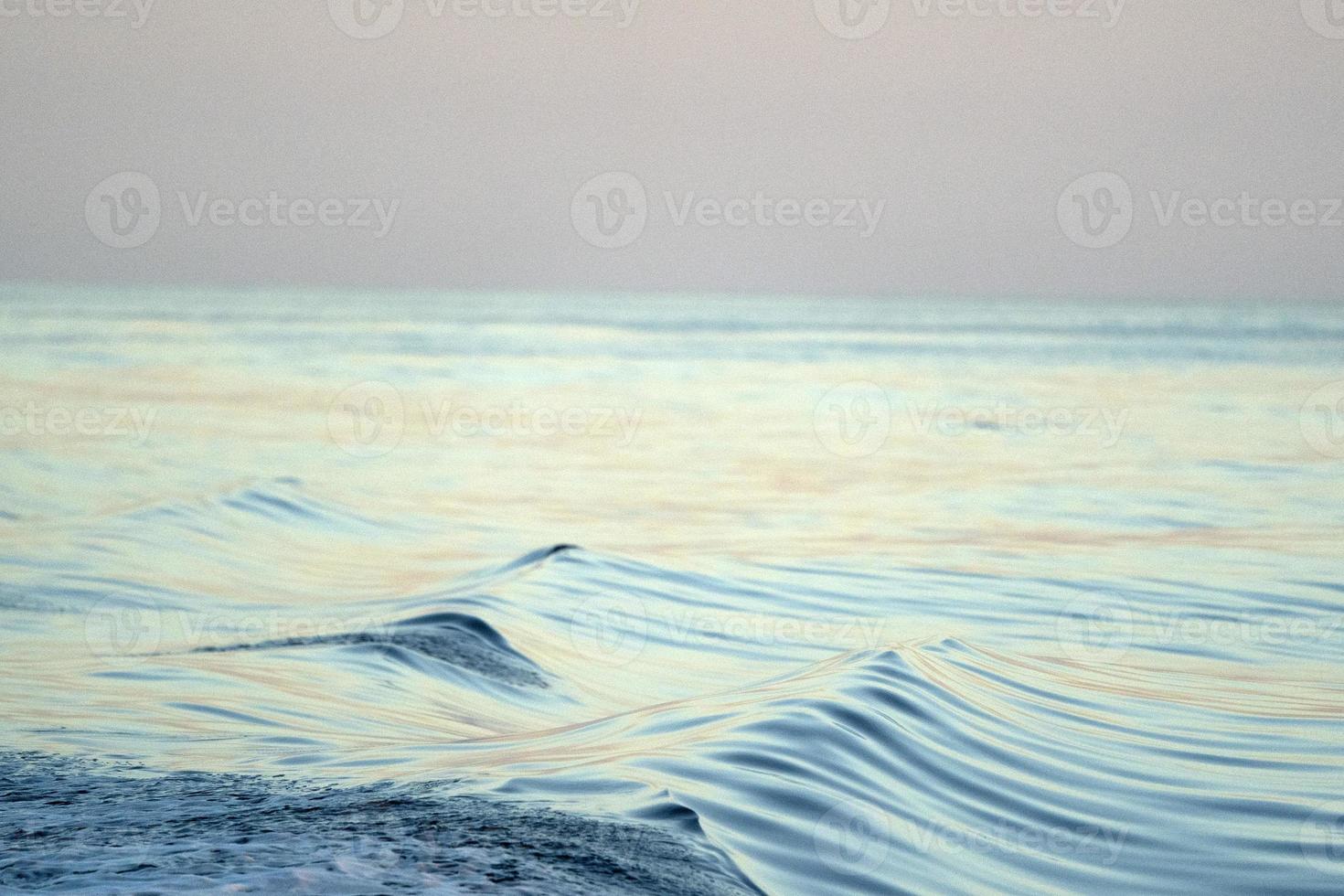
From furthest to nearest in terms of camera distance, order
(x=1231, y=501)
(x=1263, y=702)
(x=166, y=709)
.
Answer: (x=1231, y=501)
(x=1263, y=702)
(x=166, y=709)

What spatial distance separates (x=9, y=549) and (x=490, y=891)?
6.93 meters

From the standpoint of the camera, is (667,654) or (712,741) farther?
(667,654)

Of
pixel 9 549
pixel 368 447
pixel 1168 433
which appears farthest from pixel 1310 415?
pixel 9 549

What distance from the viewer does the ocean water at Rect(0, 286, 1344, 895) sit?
362 cm

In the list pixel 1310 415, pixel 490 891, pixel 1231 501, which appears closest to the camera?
pixel 490 891

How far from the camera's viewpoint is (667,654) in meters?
6.65

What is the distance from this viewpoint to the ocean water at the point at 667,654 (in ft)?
11.9

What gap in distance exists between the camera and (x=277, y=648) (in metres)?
6.23

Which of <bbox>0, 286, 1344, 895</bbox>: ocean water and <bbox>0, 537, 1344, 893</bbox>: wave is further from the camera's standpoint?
<bbox>0, 286, 1344, 895</bbox>: ocean water

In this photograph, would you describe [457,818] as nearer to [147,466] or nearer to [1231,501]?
[1231,501]

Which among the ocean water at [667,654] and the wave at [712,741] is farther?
the ocean water at [667,654]

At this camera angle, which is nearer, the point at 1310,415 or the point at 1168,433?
the point at 1168,433

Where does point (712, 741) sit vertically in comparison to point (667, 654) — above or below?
below

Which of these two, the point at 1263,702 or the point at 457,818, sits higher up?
the point at 1263,702
